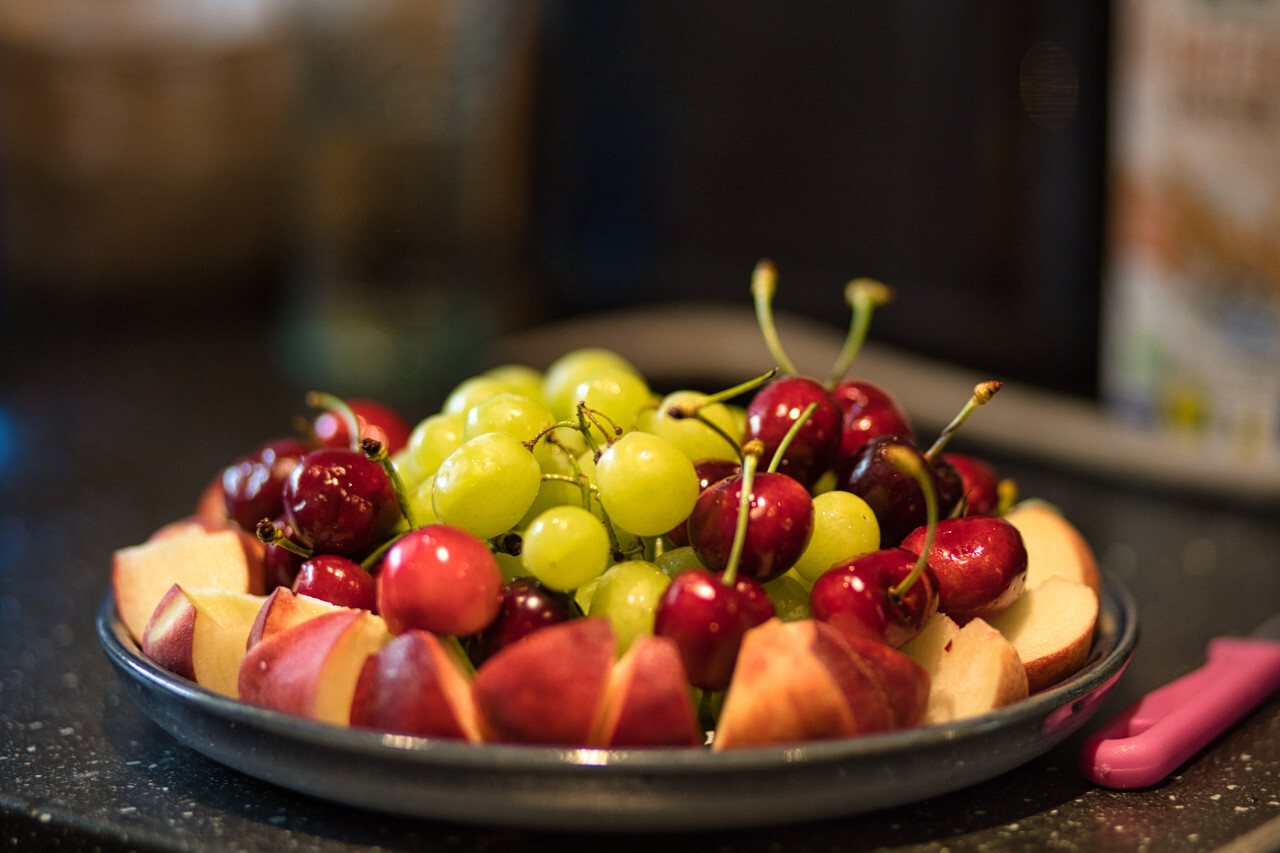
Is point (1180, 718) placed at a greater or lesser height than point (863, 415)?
lesser

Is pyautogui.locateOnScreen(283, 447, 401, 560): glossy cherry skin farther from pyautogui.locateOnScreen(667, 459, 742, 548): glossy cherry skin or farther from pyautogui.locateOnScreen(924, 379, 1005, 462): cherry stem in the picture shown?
pyautogui.locateOnScreen(924, 379, 1005, 462): cherry stem

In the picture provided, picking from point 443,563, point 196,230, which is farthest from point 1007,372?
point 196,230

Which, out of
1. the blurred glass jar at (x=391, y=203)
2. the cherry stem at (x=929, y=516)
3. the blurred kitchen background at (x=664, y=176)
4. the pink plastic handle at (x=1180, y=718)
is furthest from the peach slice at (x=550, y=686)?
the blurred glass jar at (x=391, y=203)

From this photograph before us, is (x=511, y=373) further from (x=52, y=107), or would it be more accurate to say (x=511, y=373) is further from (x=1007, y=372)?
(x=52, y=107)

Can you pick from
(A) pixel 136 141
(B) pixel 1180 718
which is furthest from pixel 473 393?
(A) pixel 136 141

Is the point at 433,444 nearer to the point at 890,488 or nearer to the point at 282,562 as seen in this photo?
the point at 282,562

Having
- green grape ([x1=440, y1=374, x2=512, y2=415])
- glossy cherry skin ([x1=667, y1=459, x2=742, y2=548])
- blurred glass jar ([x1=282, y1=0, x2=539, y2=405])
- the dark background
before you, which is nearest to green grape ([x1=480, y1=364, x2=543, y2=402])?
green grape ([x1=440, y1=374, x2=512, y2=415])

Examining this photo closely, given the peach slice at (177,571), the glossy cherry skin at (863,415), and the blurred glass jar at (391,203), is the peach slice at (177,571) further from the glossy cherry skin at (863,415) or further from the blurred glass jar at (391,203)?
the blurred glass jar at (391,203)
